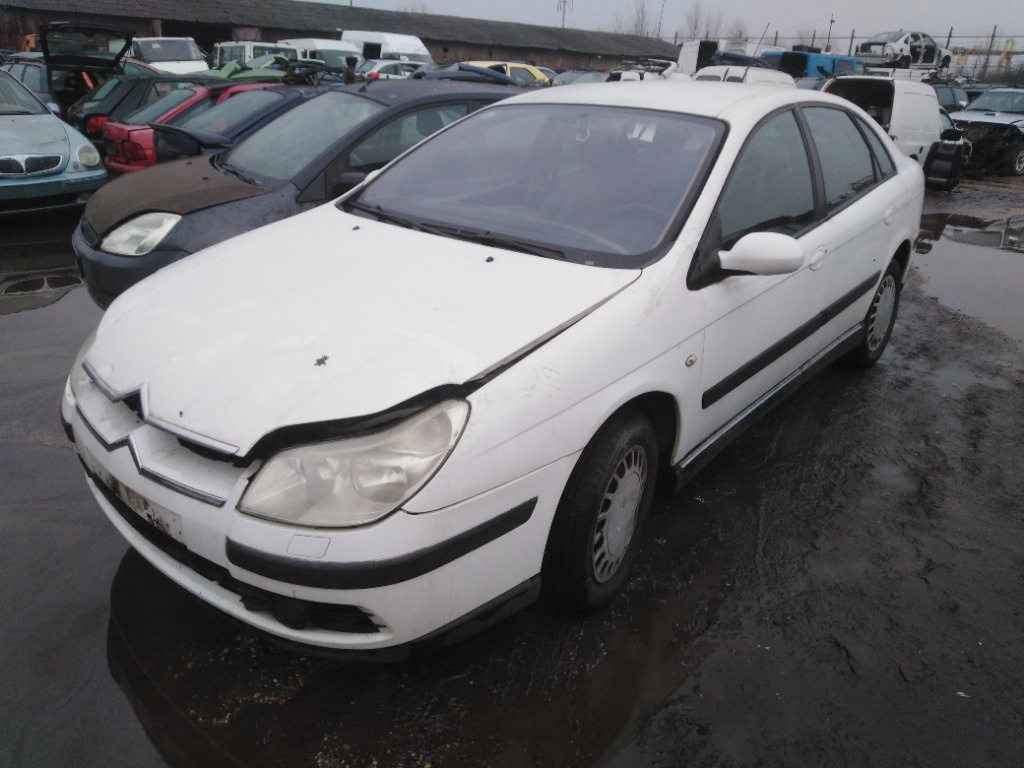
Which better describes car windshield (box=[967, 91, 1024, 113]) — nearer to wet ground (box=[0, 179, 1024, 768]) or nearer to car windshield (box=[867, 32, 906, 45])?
car windshield (box=[867, 32, 906, 45])

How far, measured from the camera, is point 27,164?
6719 mm

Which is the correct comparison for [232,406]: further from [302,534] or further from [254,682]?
[254,682]

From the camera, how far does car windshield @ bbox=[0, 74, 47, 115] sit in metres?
7.50

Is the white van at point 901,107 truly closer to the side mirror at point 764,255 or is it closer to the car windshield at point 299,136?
the car windshield at point 299,136

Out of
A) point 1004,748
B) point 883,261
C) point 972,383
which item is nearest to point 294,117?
point 883,261

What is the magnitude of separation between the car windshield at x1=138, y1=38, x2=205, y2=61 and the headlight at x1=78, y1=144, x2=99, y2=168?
13.7m

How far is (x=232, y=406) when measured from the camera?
6.23 feet

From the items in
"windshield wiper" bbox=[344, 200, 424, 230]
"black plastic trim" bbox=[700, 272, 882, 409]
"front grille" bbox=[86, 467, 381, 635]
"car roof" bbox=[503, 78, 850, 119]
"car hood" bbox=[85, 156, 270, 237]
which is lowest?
"front grille" bbox=[86, 467, 381, 635]

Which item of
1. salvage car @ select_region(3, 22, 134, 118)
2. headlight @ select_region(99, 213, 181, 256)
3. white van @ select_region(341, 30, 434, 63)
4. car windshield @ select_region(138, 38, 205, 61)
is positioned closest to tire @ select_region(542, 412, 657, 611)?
headlight @ select_region(99, 213, 181, 256)

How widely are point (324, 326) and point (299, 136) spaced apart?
3.30m

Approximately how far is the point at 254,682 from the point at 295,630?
1.36 ft

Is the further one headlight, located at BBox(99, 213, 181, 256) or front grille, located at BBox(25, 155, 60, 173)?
front grille, located at BBox(25, 155, 60, 173)

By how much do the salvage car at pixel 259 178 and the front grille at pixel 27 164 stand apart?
2532 millimetres

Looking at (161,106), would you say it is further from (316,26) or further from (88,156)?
(316,26)
